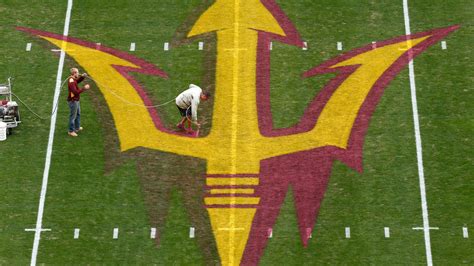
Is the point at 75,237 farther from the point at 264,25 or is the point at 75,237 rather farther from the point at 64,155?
the point at 264,25

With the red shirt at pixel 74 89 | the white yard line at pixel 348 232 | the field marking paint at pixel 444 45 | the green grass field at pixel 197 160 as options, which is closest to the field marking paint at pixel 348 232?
the white yard line at pixel 348 232

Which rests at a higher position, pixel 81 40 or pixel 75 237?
pixel 81 40

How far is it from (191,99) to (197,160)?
185cm

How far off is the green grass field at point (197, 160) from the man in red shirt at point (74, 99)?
39cm

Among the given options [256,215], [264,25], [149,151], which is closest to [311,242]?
[256,215]

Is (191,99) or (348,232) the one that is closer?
(348,232)

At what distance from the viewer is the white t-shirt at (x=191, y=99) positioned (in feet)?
190

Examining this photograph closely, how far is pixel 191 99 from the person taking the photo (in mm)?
58125

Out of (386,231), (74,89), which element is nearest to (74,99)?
(74,89)

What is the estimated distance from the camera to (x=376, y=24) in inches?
2464

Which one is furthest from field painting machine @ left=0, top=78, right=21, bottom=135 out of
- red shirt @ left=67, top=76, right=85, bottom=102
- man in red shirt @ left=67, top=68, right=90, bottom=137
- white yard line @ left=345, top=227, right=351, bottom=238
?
white yard line @ left=345, top=227, right=351, bottom=238

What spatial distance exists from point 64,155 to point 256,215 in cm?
637

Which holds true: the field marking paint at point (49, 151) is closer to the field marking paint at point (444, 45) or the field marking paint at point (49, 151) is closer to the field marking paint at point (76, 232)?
the field marking paint at point (76, 232)

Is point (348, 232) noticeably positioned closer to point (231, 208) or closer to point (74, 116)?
point (231, 208)
